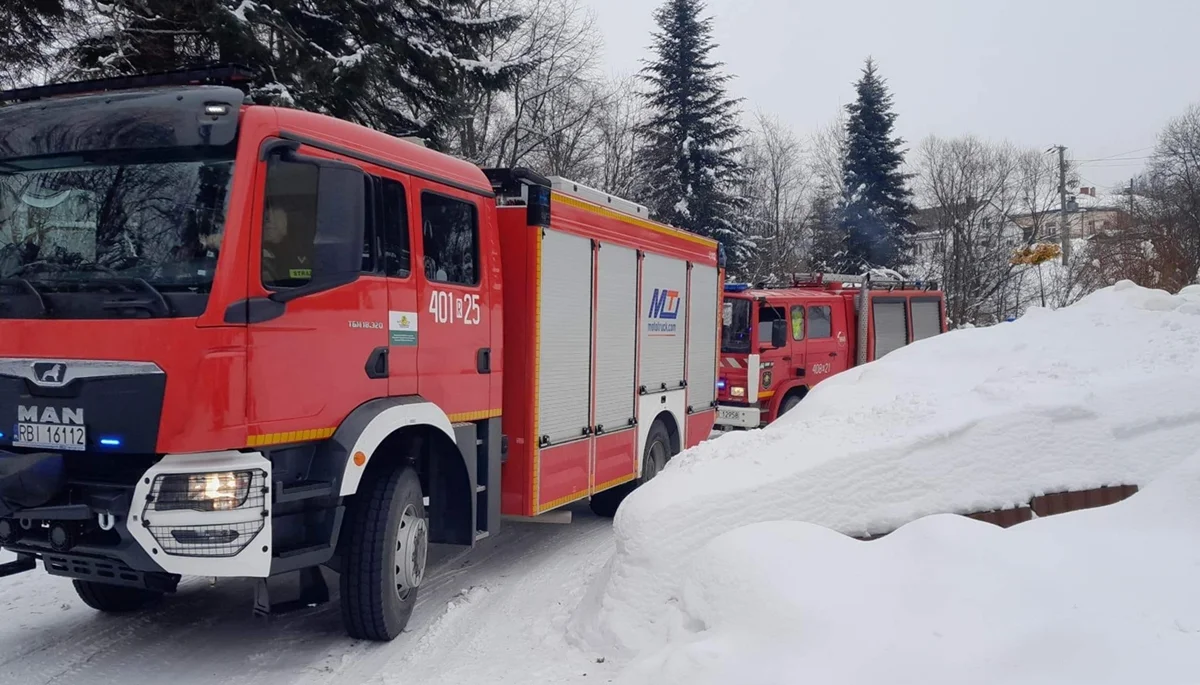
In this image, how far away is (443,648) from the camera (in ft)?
17.8

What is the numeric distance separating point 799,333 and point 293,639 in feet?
36.9

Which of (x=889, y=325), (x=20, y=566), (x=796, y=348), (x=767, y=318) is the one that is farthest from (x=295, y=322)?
(x=889, y=325)

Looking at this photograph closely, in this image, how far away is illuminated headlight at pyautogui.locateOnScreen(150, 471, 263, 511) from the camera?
4277 millimetres

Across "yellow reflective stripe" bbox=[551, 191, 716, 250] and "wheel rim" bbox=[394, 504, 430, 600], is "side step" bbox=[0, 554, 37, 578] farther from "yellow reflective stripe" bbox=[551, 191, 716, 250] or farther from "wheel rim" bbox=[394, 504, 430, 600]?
"yellow reflective stripe" bbox=[551, 191, 716, 250]

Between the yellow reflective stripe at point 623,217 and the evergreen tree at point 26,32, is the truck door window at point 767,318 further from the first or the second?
the evergreen tree at point 26,32

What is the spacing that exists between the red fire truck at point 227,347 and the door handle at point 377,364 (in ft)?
0.05

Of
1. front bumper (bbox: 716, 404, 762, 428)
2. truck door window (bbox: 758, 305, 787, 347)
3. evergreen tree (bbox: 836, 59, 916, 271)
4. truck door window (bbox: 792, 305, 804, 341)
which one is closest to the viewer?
front bumper (bbox: 716, 404, 762, 428)

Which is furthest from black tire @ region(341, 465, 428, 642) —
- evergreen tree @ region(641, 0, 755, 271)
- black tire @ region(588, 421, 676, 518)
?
evergreen tree @ region(641, 0, 755, 271)

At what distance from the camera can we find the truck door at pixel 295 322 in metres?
4.53

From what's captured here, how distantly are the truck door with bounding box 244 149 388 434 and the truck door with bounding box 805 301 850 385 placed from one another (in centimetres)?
1158

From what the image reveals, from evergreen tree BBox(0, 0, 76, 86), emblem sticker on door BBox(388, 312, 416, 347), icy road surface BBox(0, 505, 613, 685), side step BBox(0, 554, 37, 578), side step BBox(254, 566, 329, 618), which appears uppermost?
evergreen tree BBox(0, 0, 76, 86)

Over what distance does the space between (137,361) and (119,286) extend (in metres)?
0.41

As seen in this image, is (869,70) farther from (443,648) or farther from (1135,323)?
(443,648)

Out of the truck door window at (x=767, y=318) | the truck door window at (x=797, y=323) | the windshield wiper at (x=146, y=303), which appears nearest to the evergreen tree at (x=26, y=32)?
the windshield wiper at (x=146, y=303)
